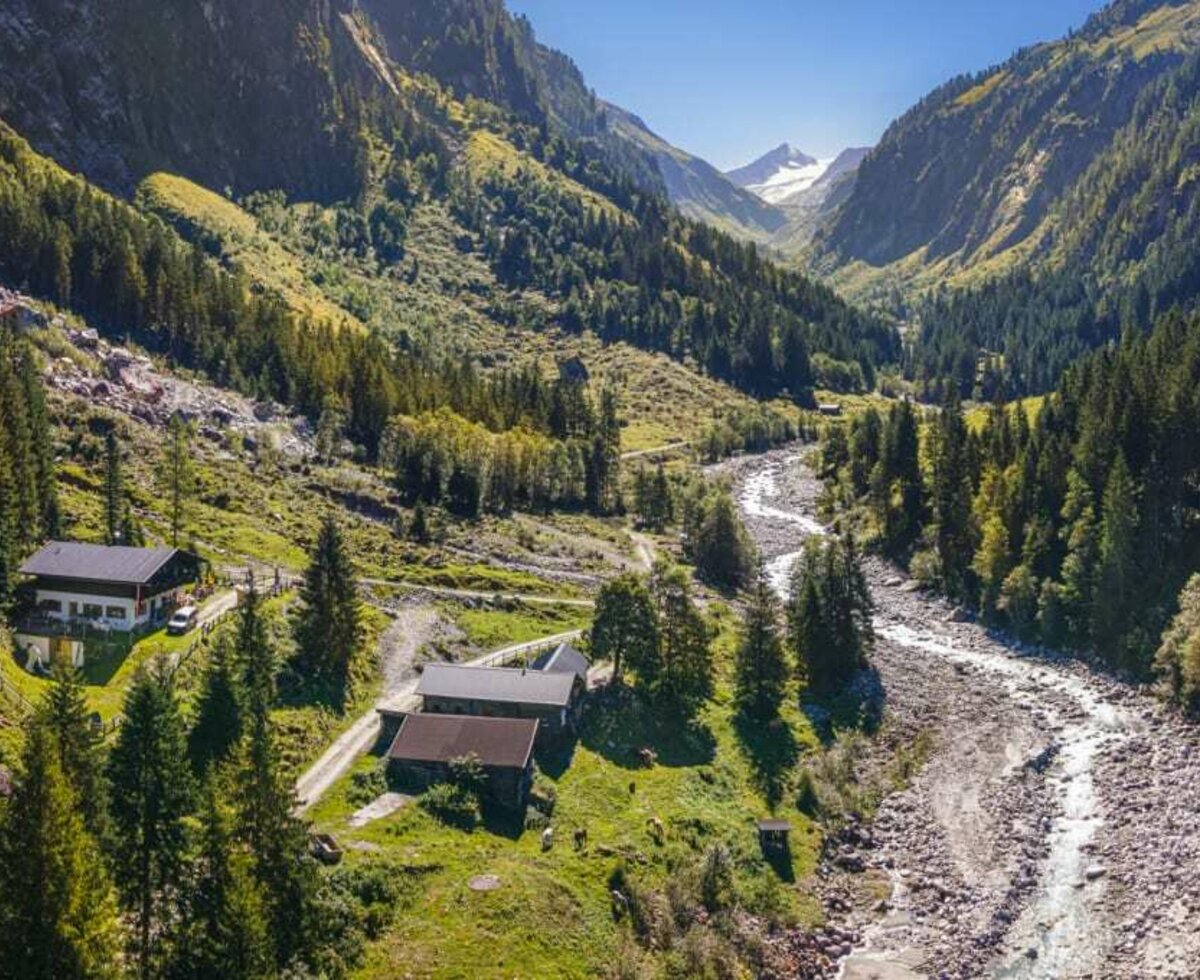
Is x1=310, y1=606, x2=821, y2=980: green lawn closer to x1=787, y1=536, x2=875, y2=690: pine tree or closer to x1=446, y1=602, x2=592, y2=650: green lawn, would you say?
x1=787, y1=536, x2=875, y2=690: pine tree

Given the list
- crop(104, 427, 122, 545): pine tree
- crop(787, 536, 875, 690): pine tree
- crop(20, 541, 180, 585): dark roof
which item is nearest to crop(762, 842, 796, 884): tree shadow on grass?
crop(787, 536, 875, 690): pine tree

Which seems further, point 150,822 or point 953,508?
point 953,508

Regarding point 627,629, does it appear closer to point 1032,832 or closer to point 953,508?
point 1032,832

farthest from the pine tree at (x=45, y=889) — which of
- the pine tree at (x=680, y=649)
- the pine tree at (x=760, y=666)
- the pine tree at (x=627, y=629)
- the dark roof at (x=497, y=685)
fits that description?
the pine tree at (x=760, y=666)

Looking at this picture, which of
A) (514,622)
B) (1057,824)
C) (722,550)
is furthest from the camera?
(722,550)

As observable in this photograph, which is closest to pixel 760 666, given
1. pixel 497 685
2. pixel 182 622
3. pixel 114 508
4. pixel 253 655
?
pixel 497 685

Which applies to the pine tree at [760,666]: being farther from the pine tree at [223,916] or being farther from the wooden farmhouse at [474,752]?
the pine tree at [223,916]

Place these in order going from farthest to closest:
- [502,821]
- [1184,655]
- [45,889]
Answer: [1184,655] < [502,821] < [45,889]
